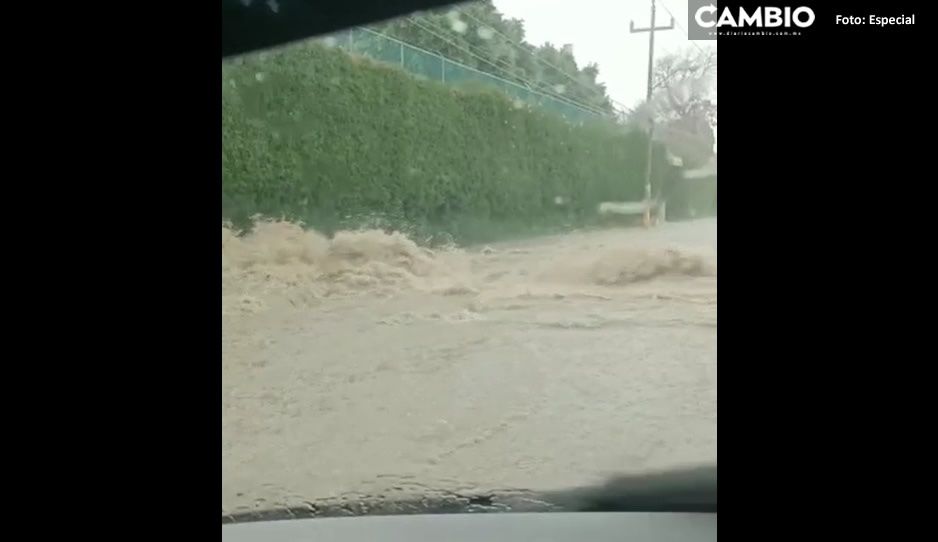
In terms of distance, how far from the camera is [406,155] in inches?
139

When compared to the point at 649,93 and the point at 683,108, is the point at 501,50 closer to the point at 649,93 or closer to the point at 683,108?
the point at 649,93

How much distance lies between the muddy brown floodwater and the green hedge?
5.9 inches

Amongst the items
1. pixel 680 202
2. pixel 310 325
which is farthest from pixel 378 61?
pixel 680 202

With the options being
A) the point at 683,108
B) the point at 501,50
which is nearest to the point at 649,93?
the point at 683,108

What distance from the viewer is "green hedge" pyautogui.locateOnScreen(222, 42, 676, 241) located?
11.3 feet

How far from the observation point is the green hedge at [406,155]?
344 centimetres

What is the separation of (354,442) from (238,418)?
1.86ft

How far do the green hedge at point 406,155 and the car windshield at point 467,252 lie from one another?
1 centimetres

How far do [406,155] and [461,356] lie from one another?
104 centimetres

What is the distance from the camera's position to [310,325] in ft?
11.8
